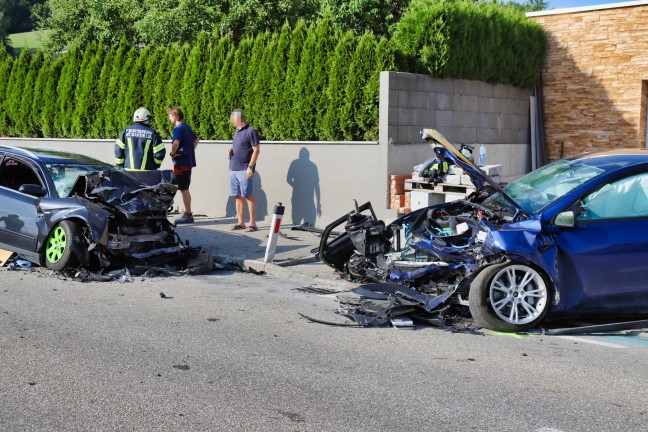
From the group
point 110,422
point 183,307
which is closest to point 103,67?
point 183,307

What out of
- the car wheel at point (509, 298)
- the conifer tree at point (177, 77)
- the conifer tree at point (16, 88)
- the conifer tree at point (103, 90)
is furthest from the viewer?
the conifer tree at point (16, 88)

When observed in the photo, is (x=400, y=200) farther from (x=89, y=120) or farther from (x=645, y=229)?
(x=89, y=120)

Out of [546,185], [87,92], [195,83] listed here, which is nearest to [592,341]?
[546,185]

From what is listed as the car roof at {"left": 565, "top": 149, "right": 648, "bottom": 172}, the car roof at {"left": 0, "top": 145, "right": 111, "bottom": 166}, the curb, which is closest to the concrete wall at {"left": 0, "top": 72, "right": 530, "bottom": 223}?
the curb

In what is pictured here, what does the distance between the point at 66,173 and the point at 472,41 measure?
309 inches

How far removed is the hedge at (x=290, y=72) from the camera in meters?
13.7

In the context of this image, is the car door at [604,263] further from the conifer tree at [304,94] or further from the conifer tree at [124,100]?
the conifer tree at [124,100]

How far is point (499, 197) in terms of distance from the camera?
827 cm

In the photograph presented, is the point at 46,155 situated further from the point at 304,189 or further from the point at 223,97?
the point at 223,97

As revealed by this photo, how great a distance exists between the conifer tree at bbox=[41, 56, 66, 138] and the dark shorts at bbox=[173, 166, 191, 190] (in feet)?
23.7

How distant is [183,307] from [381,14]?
18309 mm

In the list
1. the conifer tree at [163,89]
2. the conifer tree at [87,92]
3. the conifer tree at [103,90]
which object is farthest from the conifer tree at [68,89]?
the conifer tree at [163,89]

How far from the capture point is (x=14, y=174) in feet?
34.4

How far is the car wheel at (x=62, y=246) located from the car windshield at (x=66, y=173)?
549mm
